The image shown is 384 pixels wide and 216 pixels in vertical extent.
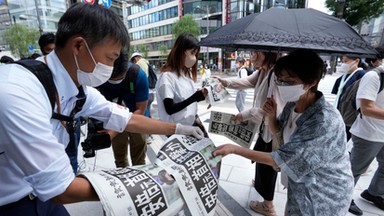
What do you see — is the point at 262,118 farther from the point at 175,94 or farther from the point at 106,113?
the point at 106,113

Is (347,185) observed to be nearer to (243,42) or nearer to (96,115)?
(243,42)

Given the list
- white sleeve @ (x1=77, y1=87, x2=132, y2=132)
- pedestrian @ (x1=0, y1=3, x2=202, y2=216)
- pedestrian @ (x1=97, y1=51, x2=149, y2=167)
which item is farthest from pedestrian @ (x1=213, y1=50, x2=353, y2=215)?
pedestrian @ (x1=97, y1=51, x2=149, y2=167)

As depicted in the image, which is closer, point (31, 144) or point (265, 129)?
point (31, 144)

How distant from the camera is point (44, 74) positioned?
0.85 m

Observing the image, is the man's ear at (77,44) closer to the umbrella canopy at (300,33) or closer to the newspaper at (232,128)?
the umbrella canopy at (300,33)

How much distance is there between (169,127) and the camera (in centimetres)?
154

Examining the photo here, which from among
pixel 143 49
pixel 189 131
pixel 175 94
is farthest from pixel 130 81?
pixel 143 49

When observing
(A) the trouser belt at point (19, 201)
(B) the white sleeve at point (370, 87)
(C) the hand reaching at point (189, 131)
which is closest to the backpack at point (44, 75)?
(A) the trouser belt at point (19, 201)

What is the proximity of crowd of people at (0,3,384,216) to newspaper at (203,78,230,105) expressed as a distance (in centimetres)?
8

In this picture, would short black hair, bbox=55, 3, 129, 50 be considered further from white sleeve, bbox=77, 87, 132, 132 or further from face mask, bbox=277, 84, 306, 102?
face mask, bbox=277, 84, 306, 102

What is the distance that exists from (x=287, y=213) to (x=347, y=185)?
39 centimetres

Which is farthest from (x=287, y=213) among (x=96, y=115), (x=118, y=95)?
(x=118, y=95)

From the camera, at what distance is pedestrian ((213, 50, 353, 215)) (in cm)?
116

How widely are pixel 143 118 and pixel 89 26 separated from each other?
72 centimetres
